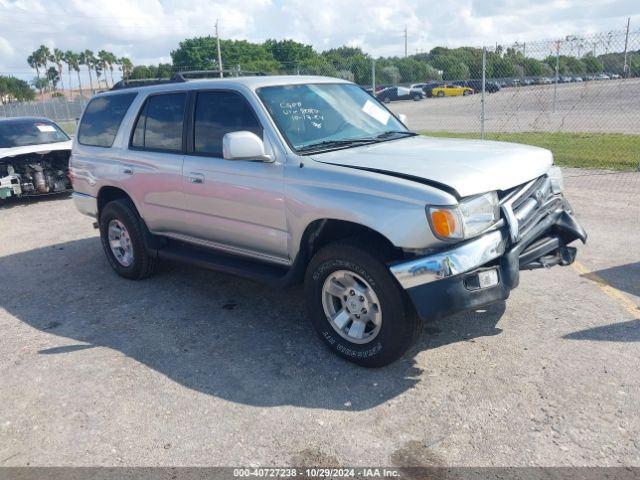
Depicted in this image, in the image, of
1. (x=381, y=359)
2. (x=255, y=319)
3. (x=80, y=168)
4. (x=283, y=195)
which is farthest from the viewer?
(x=80, y=168)

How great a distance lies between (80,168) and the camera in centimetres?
648

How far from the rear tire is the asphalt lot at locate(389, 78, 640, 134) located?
14.1m

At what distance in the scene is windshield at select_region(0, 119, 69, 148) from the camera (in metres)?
11.1

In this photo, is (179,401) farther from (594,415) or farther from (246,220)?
(594,415)

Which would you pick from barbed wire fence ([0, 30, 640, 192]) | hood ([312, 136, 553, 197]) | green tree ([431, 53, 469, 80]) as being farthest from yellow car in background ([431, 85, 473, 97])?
hood ([312, 136, 553, 197])

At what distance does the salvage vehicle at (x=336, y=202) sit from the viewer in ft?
11.8

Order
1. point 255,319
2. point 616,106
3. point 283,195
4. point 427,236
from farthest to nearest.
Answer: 1. point 616,106
2. point 255,319
3. point 283,195
4. point 427,236

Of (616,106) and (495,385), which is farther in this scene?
(616,106)

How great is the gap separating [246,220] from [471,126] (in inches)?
649

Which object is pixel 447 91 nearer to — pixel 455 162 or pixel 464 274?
pixel 455 162

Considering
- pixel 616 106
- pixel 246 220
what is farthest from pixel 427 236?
pixel 616 106

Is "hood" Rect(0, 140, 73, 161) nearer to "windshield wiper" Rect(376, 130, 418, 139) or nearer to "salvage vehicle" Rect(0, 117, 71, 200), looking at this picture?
"salvage vehicle" Rect(0, 117, 71, 200)

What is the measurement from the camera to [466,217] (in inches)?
142

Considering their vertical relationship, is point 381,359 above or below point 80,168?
below
